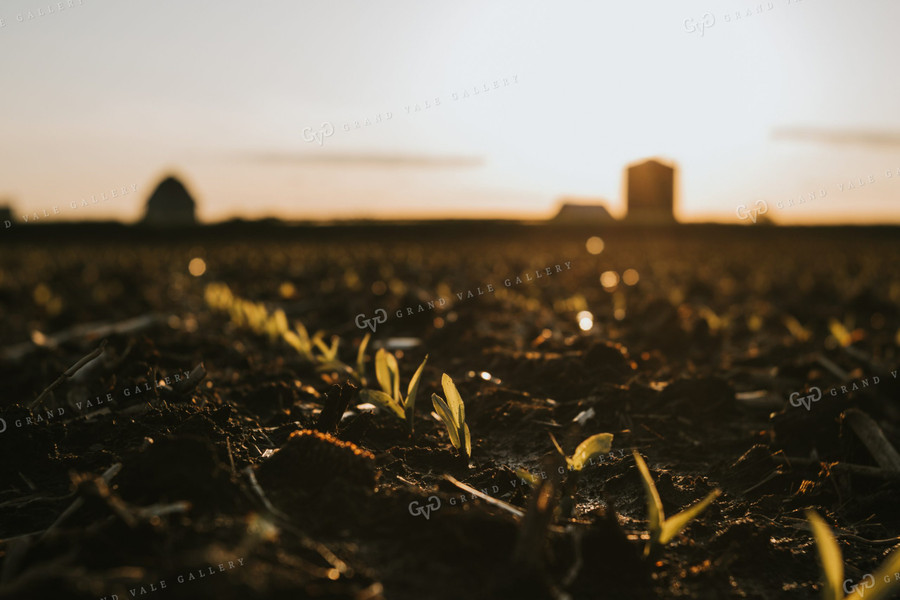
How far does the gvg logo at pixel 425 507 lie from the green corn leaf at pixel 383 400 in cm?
56

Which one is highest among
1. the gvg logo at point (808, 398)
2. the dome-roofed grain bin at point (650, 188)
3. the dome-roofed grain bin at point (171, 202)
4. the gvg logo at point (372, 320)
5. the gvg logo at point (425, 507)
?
the dome-roofed grain bin at point (171, 202)

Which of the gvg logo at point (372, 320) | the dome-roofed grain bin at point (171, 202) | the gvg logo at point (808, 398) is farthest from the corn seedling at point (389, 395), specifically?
the dome-roofed grain bin at point (171, 202)

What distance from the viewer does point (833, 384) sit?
3.04 metres

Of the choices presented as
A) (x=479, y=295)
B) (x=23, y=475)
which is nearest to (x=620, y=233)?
(x=479, y=295)

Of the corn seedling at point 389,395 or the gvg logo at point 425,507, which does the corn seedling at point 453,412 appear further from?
the gvg logo at point 425,507

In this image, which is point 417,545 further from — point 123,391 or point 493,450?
point 123,391

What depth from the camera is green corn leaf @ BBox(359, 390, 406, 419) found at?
2.15m

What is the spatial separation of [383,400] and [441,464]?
30 centimetres

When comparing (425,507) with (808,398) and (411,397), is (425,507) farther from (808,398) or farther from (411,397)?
(808,398)

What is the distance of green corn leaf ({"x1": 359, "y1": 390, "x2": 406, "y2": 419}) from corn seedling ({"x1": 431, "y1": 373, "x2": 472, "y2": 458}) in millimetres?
209

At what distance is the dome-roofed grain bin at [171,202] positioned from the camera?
266 ft

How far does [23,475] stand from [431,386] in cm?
174

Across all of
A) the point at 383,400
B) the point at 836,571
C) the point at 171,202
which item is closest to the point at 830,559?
the point at 836,571

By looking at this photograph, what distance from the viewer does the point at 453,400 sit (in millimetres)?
1942
